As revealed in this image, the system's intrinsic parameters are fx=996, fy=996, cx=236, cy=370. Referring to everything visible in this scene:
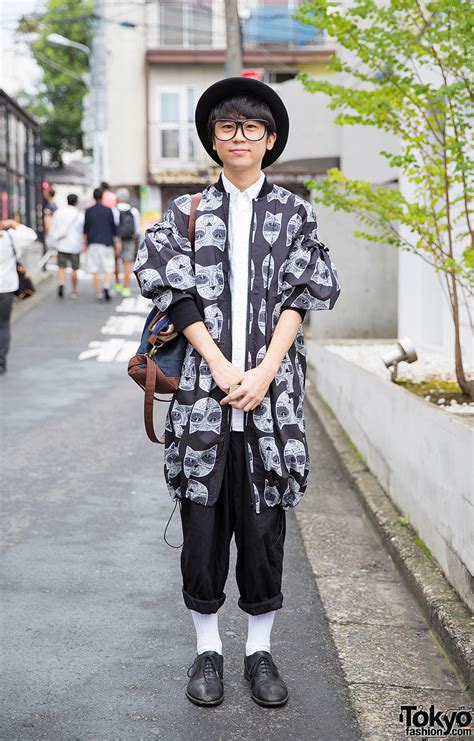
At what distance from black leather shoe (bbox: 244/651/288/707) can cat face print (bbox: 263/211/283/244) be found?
1423mm

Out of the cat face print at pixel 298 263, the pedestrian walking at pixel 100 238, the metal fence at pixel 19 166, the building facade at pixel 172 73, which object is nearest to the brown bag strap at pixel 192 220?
the cat face print at pixel 298 263

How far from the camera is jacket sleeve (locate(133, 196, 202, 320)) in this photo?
3.20m

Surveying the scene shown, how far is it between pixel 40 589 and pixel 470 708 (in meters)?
1.99

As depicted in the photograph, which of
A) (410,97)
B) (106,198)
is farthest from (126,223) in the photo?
(410,97)

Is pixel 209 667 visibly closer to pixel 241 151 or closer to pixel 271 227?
pixel 271 227

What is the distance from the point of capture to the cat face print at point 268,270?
3.24 metres

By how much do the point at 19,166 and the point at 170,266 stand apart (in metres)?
17.3

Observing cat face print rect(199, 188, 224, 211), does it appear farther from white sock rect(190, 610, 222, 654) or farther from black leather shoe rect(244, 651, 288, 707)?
black leather shoe rect(244, 651, 288, 707)

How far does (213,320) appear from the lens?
323 centimetres

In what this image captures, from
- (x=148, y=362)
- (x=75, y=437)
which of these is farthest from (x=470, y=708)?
(x=75, y=437)

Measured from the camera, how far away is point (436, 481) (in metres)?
4.46

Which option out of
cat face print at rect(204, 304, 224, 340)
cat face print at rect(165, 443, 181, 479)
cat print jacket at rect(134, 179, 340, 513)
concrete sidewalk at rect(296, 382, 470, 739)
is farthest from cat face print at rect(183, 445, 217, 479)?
concrete sidewalk at rect(296, 382, 470, 739)

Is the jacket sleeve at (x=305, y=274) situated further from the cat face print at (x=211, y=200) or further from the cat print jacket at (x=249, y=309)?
the cat face print at (x=211, y=200)

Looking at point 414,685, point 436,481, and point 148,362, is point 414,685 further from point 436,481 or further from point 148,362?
point 148,362
